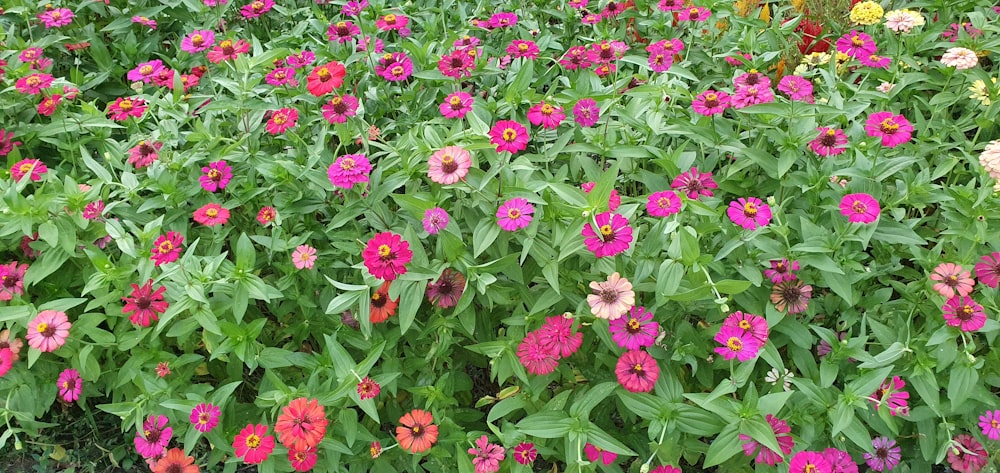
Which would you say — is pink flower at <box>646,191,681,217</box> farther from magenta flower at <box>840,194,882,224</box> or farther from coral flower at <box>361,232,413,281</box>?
coral flower at <box>361,232,413,281</box>

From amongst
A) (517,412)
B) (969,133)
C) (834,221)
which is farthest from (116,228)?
(969,133)

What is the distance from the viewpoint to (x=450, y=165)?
1.69 metres

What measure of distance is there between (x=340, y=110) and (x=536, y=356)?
869 millimetres

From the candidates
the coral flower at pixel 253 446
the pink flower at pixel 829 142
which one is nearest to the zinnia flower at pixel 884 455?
the pink flower at pixel 829 142

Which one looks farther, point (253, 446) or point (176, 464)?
point (176, 464)

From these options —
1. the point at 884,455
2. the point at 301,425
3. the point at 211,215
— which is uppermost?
the point at 211,215

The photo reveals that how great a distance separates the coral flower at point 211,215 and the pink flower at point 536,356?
2.91 ft

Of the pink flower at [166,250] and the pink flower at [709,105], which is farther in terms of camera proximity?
the pink flower at [709,105]

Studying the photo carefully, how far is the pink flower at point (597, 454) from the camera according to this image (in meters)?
1.71

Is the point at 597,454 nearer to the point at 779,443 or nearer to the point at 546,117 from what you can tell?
the point at 779,443

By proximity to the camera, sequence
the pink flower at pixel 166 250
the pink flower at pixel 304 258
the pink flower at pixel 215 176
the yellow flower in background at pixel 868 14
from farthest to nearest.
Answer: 1. the yellow flower in background at pixel 868 14
2. the pink flower at pixel 215 176
3. the pink flower at pixel 304 258
4. the pink flower at pixel 166 250

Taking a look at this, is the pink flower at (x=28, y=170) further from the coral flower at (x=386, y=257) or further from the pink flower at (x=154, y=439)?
the coral flower at (x=386, y=257)

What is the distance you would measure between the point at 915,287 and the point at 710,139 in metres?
0.65

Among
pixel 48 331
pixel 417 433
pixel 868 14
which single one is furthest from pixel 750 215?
pixel 48 331
